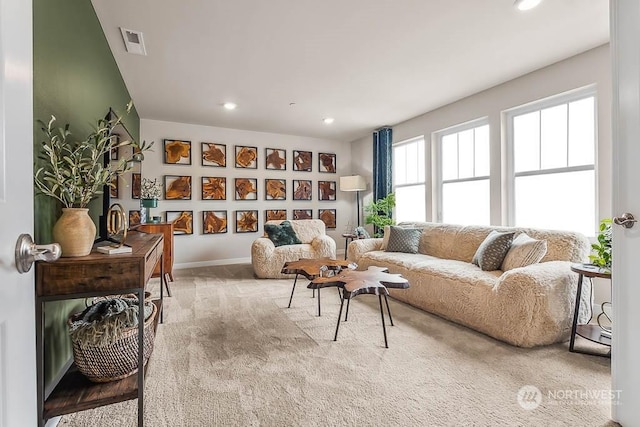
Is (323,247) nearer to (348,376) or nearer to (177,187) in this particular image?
(177,187)

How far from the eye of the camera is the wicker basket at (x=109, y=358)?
1453 millimetres

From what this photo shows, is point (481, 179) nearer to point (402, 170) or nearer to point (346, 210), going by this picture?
point (402, 170)

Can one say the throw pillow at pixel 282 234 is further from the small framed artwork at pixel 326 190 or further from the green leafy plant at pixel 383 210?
the small framed artwork at pixel 326 190

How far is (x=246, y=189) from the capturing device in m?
5.89

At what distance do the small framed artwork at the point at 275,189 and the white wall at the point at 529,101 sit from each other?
7.69 ft

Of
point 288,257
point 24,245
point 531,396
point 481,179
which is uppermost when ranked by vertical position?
point 481,179

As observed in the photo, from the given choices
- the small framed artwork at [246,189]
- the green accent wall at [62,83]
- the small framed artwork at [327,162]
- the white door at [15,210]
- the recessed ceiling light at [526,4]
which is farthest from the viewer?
the small framed artwork at [327,162]

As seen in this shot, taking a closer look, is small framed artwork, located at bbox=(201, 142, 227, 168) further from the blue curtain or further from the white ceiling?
the blue curtain

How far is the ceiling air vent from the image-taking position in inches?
103

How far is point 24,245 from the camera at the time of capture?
691mm

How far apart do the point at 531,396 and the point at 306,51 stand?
3.06 m

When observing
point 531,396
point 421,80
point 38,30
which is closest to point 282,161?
point 421,80

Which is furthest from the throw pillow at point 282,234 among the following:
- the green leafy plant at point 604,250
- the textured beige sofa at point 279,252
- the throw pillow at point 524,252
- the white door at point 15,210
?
the white door at point 15,210

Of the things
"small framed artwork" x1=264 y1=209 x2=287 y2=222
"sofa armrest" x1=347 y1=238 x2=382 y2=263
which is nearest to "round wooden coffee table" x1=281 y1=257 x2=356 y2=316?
"sofa armrest" x1=347 y1=238 x2=382 y2=263
